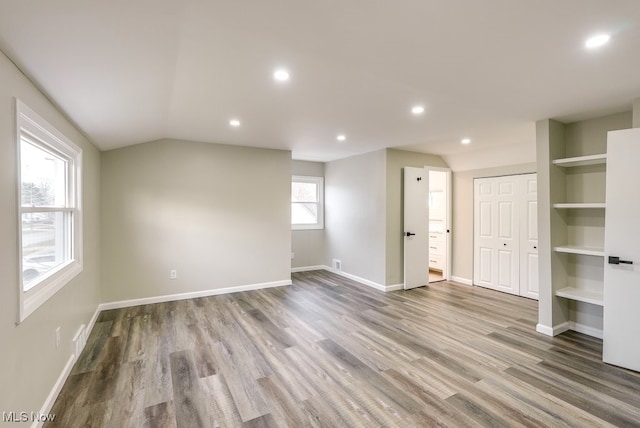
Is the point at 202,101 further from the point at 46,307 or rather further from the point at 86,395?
the point at 86,395

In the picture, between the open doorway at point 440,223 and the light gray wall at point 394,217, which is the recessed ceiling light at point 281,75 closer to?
the light gray wall at point 394,217

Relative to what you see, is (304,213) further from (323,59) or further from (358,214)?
(323,59)

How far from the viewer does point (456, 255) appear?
5863 millimetres

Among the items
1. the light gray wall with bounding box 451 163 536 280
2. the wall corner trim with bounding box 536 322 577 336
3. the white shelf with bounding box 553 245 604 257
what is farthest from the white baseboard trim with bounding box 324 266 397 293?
the white shelf with bounding box 553 245 604 257

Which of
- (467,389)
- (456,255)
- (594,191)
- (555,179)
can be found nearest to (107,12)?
(467,389)

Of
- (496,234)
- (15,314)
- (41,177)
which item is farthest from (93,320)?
(496,234)

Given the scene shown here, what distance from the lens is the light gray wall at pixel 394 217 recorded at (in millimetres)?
5121

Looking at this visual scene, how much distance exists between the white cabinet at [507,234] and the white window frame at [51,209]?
590 centimetres

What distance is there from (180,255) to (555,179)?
5.09 meters

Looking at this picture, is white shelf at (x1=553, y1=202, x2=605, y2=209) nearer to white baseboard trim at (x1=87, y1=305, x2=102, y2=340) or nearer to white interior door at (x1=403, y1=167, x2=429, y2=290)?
white interior door at (x1=403, y1=167, x2=429, y2=290)

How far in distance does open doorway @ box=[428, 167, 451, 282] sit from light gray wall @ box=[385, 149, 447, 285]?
0.76m

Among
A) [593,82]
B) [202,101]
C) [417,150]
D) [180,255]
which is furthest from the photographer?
[417,150]

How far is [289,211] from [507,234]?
12.5ft

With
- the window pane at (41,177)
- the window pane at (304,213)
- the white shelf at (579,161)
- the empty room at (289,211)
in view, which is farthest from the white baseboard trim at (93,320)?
the white shelf at (579,161)
